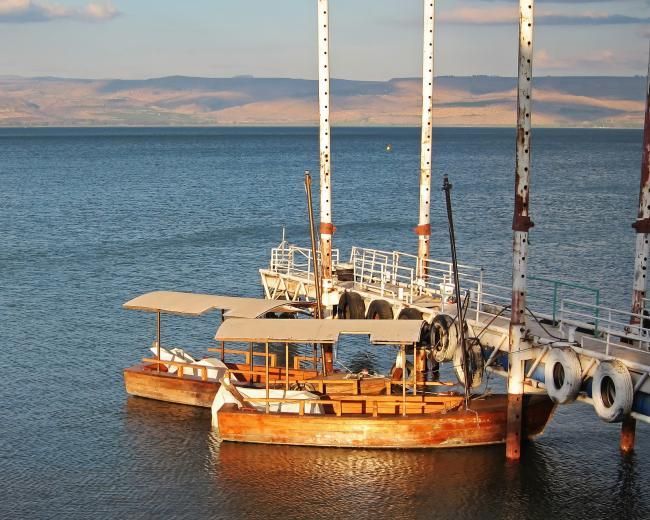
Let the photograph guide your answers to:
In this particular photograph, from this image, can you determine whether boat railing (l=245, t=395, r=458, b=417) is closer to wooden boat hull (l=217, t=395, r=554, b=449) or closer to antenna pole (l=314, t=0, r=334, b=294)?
wooden boat hull (l=217, t=395, r=554, b=449)

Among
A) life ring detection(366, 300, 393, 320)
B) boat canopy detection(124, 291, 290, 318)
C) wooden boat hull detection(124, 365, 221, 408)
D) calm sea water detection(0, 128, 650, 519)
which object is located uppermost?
boat canopy detection(124, 291, 290, 318)

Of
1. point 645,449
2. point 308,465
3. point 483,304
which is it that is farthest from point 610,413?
point 483,304

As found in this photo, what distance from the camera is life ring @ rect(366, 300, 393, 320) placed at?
41438 mm

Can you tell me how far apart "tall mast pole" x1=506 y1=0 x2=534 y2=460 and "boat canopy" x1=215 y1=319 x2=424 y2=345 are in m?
3.21

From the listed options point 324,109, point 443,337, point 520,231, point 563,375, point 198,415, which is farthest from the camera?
point 324,109

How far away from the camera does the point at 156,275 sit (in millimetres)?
71438

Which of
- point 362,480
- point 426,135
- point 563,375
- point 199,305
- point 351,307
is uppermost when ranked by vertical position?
point 426,135

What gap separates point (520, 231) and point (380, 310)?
10297mm

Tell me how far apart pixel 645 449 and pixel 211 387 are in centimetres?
1486

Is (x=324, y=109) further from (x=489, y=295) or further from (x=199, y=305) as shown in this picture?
(x=489, y=295)

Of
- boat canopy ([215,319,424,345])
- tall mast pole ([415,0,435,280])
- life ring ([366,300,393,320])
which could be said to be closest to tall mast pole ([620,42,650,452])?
boat canopy ([215,319,424,345])

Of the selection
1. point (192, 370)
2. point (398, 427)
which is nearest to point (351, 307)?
point (192, 370)

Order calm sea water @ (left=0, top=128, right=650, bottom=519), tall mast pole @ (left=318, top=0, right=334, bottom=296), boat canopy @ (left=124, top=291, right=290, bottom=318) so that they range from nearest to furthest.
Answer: calm sea water @ (left=0, top=128, right=650, bottom=519) → boat canopy @ (left=124, top=291, right=290, bottom=318) → tall mast pole @ (left=318, top=0, right=334, bottom=296)

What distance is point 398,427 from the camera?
112 feet
